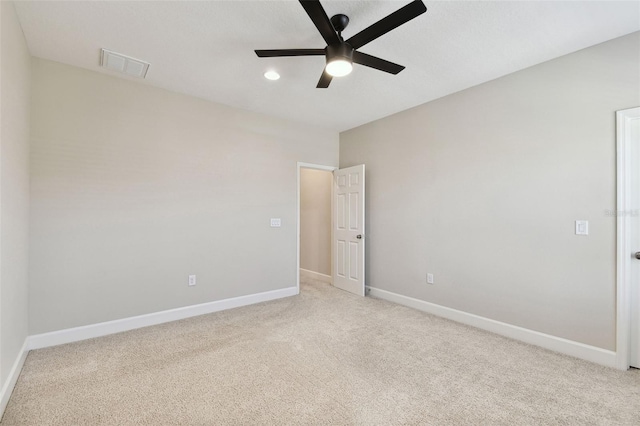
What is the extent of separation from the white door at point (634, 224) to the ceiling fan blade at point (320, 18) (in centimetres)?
244

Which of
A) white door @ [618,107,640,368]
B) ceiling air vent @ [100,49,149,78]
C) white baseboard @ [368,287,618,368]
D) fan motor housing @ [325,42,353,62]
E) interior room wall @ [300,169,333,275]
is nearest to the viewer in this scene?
fan motor housing @ [325,42,353,62]

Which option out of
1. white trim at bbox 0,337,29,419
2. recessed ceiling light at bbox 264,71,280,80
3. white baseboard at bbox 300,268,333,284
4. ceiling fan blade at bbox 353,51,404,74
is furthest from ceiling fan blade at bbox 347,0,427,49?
white baseboard at bbox 300,268,333,284

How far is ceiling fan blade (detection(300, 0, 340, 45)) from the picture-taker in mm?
1589

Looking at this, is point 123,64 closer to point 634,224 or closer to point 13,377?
point 13,377

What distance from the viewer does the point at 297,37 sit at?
2.32 m

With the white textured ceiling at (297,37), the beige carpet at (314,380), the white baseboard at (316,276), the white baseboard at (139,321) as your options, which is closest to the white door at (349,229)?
the white baseboard at (316,276)

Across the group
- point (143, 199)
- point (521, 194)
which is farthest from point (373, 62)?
point (143, 199)

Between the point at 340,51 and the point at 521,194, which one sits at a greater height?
the point at 340,51

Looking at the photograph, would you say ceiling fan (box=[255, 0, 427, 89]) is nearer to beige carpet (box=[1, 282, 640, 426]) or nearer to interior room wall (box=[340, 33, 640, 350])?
interior room wall (box=[340, 33, 640, 350])

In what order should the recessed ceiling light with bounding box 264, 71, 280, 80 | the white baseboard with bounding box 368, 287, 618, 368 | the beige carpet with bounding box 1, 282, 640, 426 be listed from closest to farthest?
the beige carpet with bounding box 1, 282, 640, 426 < the white baseboard with bounding box 368, 287, 618, 368 < the recessed ceiling light with bounding box 264, 71, 280, 80

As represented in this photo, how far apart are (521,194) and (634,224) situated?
2.66 ft

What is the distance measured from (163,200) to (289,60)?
6.83ft

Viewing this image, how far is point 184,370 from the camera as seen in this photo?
2.25 meters

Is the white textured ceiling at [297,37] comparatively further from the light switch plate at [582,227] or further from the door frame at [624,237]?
the light switch plate at [582,227]
